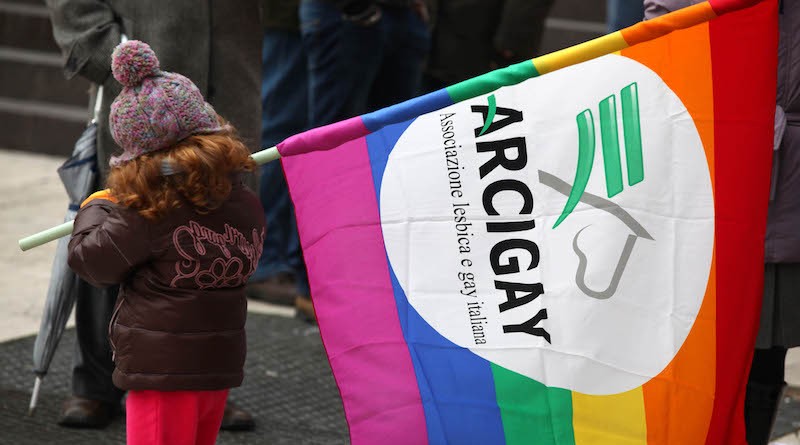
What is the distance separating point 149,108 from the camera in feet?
10.8

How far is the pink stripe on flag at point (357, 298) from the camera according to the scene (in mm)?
3307

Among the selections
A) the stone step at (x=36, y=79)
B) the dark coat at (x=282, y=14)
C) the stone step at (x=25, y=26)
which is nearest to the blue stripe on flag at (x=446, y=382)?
the dark coat at (x=282, y=14)

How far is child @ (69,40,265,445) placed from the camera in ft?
10.8

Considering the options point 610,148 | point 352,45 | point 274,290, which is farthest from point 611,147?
point 274,290

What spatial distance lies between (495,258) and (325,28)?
9.83 feet

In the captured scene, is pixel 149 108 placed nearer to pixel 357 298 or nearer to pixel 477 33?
pixel 357 298

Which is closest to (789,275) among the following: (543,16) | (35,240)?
(35,240)

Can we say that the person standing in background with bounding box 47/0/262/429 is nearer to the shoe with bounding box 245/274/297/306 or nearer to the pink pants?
the pink pants

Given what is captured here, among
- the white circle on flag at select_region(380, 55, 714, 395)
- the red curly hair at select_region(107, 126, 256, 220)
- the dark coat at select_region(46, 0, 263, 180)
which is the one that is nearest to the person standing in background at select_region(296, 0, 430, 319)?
the dark coat at select_region(46, 0, 263, 180)

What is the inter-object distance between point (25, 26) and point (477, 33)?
4.61 metres

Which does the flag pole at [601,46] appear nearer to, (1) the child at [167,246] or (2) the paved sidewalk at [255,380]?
(1) the child at [167,246]

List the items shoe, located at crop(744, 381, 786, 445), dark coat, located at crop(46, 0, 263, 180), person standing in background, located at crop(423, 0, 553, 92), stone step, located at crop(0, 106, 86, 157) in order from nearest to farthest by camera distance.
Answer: shoe, located at crop(744, 381, 786, 445)
dark coat, located at crop(46, 0, 263, 180)
person standing in background, located at crop(423, 0, 553, 92)
stone step, located at crop(0, 106, 86, 157)

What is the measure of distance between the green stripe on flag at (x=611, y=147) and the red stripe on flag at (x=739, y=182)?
0.82 ft

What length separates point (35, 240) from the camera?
362 centimetres
